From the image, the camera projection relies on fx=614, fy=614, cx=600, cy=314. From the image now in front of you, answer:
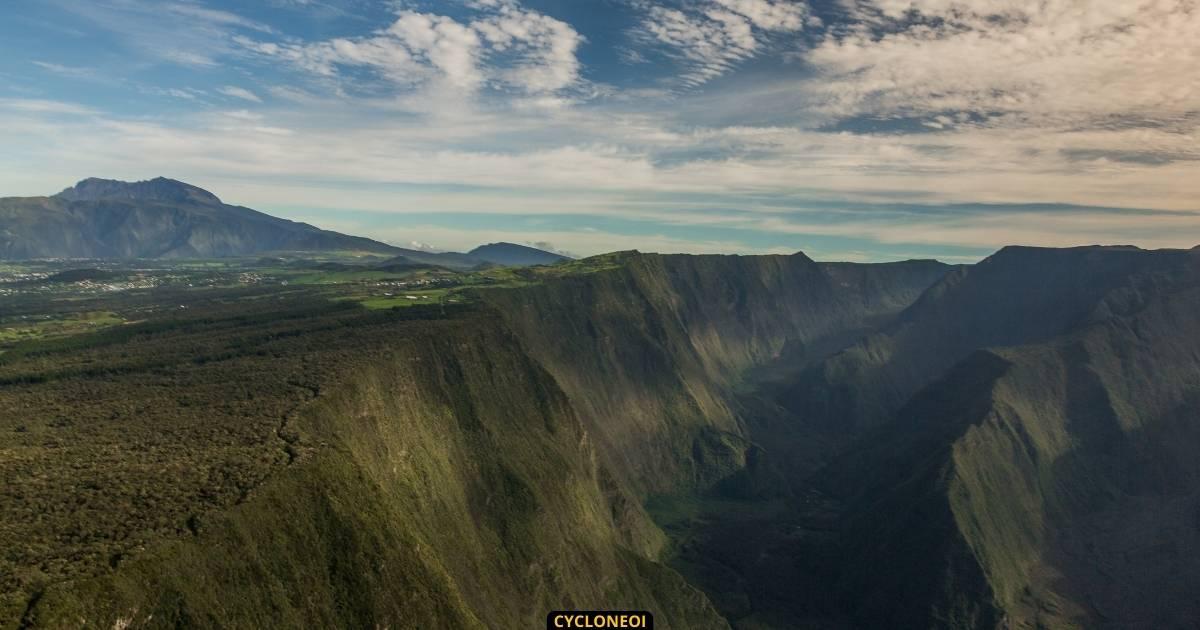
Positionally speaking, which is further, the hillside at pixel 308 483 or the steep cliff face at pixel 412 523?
the steep cliff face at pixel 412 523

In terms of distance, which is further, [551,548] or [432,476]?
[551,548]

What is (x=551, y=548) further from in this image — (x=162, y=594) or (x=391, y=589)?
(x=162, y=594)

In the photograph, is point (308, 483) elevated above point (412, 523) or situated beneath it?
elevated above

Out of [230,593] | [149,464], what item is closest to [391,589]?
[230,593]

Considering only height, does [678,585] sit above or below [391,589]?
below

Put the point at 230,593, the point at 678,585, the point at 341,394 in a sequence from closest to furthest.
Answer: the point at 230,593
the point at 341,394
the point at 678,585

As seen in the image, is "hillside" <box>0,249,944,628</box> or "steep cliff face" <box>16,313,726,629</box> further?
"steep cliff face" <box>16,313,726,629</box>

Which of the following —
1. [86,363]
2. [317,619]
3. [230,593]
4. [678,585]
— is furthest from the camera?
[678,585]

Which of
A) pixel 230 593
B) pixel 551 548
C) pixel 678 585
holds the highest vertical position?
pixel 230 593
